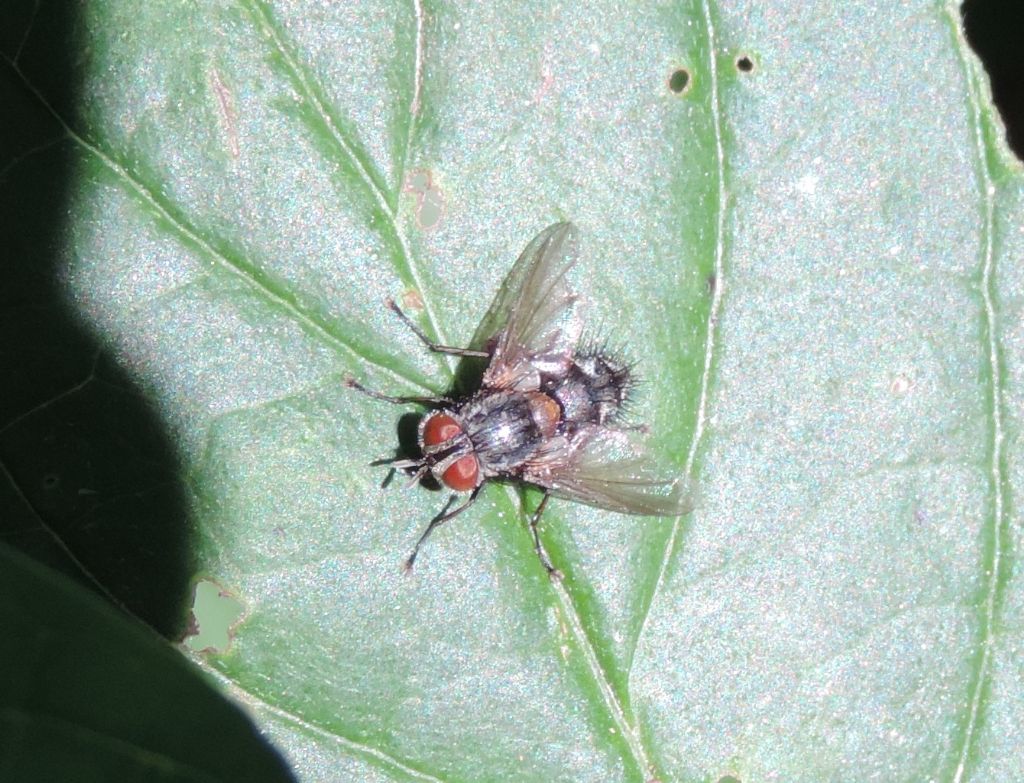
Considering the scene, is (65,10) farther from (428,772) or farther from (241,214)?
(428,772)

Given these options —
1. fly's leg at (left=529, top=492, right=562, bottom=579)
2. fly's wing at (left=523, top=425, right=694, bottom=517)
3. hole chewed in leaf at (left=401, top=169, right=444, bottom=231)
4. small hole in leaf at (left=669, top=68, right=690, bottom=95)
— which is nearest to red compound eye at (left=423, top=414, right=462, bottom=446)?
fly's wing at (left=523, top=425, right=694, bottom=517)

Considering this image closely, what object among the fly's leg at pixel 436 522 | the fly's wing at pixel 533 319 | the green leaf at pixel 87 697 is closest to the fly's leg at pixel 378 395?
the fly's wing at pixel 533 319

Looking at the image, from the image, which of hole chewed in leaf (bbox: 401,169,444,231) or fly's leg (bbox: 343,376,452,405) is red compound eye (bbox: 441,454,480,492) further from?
hole chewed in leaf (bbox: 401,169,444,231)

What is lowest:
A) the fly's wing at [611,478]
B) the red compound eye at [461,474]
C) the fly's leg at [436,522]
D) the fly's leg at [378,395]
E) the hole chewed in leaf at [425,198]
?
the fly's wing at [611,478]

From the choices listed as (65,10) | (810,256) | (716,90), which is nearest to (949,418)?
(810,256)

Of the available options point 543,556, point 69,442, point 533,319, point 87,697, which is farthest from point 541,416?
point 87,697

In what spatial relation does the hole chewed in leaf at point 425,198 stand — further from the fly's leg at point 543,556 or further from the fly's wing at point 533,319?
the fly's leg at point 543,556
